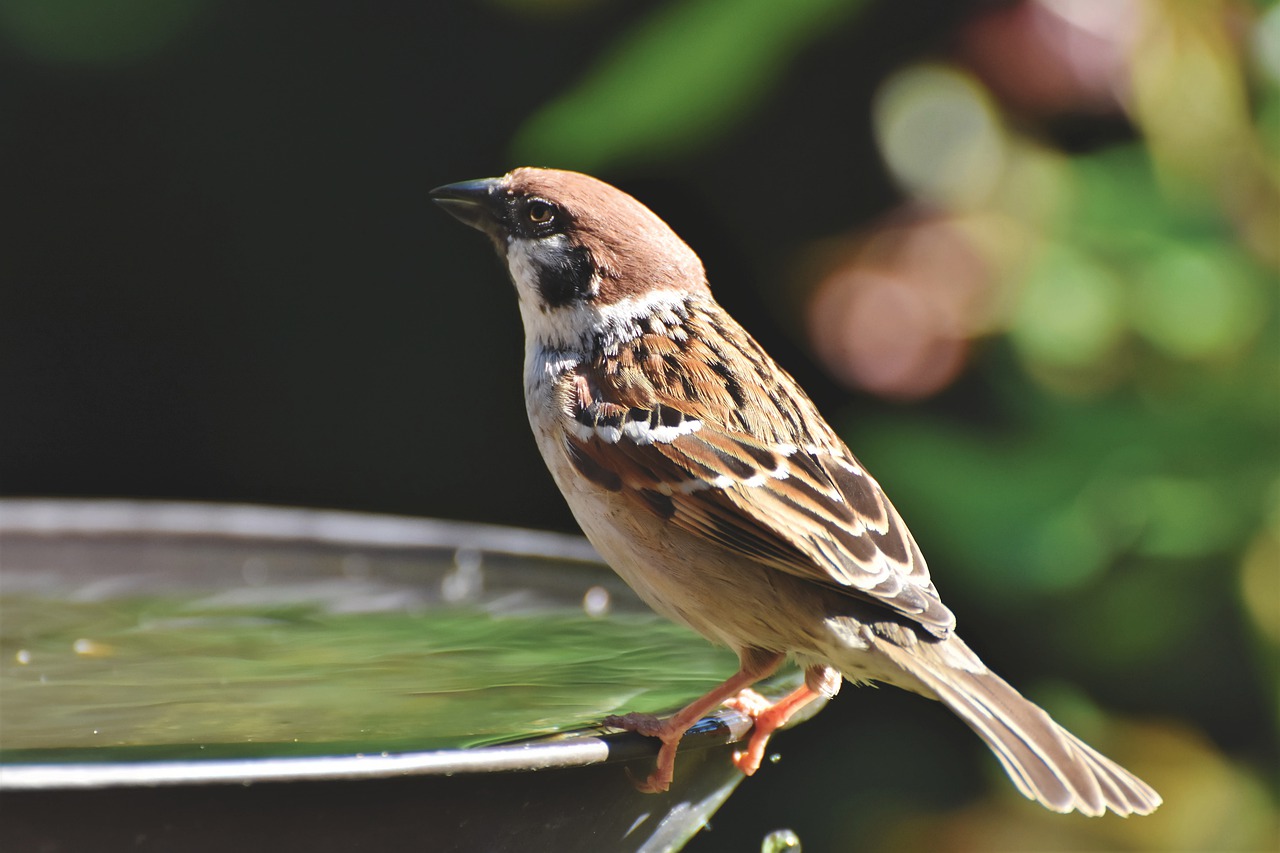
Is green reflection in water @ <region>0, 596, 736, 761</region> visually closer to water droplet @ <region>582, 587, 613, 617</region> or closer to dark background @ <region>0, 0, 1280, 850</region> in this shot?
water droplet @ <region>582, 587, 613, 617</region>

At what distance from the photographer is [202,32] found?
376 centimetres

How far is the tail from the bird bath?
0.19m

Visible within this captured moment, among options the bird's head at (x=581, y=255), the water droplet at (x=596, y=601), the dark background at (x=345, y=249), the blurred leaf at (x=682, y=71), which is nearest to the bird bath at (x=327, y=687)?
the water droplet at (x=596, y=601)

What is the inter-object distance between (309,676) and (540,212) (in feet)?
2.74

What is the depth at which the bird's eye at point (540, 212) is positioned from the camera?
2.26 meters

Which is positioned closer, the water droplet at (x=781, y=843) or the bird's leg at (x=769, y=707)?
the bird's leg at (x=769, y=707)

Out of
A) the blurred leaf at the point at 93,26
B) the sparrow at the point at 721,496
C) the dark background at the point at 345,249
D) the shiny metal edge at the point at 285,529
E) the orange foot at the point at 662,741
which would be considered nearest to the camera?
the orange foot at the point at 662,741

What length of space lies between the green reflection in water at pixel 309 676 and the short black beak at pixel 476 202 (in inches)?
24.6

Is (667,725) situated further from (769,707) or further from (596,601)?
(596,601)

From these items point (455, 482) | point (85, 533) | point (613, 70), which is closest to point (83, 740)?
point (85, 533)

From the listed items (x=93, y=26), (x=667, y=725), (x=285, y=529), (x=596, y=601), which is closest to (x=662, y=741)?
(x=667, y=725)

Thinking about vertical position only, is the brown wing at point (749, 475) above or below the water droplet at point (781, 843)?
above

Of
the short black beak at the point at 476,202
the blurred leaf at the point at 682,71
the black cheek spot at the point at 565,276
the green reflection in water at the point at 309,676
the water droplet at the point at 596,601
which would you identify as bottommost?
the water droplet at the point at 596,601

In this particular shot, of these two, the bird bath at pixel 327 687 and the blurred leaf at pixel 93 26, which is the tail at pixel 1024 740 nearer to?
the bird bath at pixel 327 687
